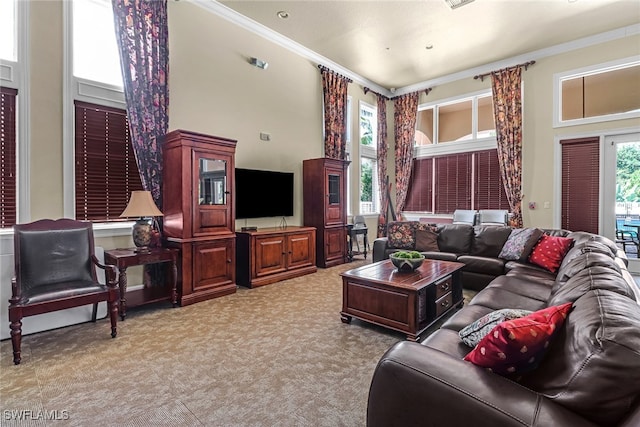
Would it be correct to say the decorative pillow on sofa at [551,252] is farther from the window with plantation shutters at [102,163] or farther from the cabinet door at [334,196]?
the window with plantation shutters at [102,163]

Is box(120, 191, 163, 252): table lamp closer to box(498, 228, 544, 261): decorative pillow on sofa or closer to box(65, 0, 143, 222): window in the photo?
box(65, 0, 143, 222): window

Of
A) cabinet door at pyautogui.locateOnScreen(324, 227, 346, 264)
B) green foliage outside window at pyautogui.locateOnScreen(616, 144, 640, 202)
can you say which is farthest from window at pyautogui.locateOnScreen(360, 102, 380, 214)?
green foliage outside window at pyautogui.locateOnScreen(616, 144, 640, 202)

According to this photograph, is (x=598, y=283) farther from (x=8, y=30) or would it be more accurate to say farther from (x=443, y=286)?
(x=8, y=30)

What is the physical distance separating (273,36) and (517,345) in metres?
5.51

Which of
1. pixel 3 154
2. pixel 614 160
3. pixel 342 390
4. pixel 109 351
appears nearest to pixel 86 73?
pixel 3 154

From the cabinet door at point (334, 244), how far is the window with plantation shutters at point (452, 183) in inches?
113

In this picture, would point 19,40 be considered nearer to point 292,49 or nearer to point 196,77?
point 196,77

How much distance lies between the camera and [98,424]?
1697 mm

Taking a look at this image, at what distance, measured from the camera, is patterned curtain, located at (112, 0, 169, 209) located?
3551 mm

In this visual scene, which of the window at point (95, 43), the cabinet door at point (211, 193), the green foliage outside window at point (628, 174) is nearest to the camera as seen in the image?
the window at point (95, 43)

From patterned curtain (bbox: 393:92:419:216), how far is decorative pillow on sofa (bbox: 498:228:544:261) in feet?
12.4

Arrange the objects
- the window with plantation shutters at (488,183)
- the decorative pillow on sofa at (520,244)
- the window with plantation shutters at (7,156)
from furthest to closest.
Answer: the window with plantation shutters at (488,183), the decorative pillow on sofa at (520,244), the window with plantation shutters at (7,156)

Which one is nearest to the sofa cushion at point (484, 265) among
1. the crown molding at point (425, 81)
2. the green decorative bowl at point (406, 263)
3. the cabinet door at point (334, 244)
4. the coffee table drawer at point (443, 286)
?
the coffee table drawer at point (443, 286)

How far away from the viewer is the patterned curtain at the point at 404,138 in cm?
770
